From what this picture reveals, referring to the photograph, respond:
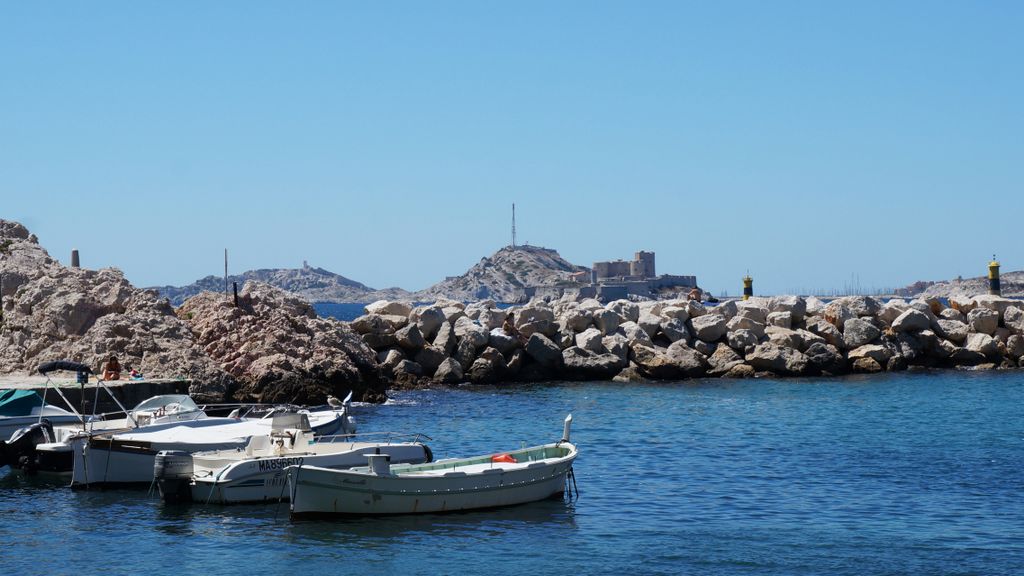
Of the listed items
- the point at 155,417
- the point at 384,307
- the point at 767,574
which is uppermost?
the point at 384,307

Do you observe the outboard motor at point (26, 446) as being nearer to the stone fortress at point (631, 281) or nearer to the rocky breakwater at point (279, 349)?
the rocky breakwater at point (279, 349)

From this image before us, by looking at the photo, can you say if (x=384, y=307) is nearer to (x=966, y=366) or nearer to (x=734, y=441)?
(x=734, y=441)

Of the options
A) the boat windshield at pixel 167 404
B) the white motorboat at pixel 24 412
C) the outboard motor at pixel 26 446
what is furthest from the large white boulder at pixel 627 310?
the outboard motor at pixel 26 446

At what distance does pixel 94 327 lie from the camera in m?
37.1

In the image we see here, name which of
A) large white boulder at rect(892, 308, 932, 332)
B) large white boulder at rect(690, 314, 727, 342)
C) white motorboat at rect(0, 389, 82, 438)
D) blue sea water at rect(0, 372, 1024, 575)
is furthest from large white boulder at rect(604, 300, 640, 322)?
white motorboat at rect(0, 389, 82, 438)

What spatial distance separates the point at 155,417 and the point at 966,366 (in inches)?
1377

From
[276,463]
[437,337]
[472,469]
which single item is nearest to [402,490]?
[472,469]

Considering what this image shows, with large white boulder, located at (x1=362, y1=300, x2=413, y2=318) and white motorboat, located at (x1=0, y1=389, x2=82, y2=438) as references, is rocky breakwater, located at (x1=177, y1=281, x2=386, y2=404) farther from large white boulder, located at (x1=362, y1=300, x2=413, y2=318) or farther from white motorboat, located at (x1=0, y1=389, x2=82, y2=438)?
white motorboat, located at (x1=0, y1=389, x2=82, y2=438)

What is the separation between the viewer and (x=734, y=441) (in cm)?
3092

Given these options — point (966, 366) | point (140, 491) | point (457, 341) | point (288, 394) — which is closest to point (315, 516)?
point (140, 491)

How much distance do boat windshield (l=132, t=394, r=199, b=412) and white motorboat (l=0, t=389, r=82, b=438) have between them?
4.99ft

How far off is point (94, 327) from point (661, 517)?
2250 cm

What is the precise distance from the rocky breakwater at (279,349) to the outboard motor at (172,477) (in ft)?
45.0

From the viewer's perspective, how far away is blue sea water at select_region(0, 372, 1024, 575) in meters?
18.5
